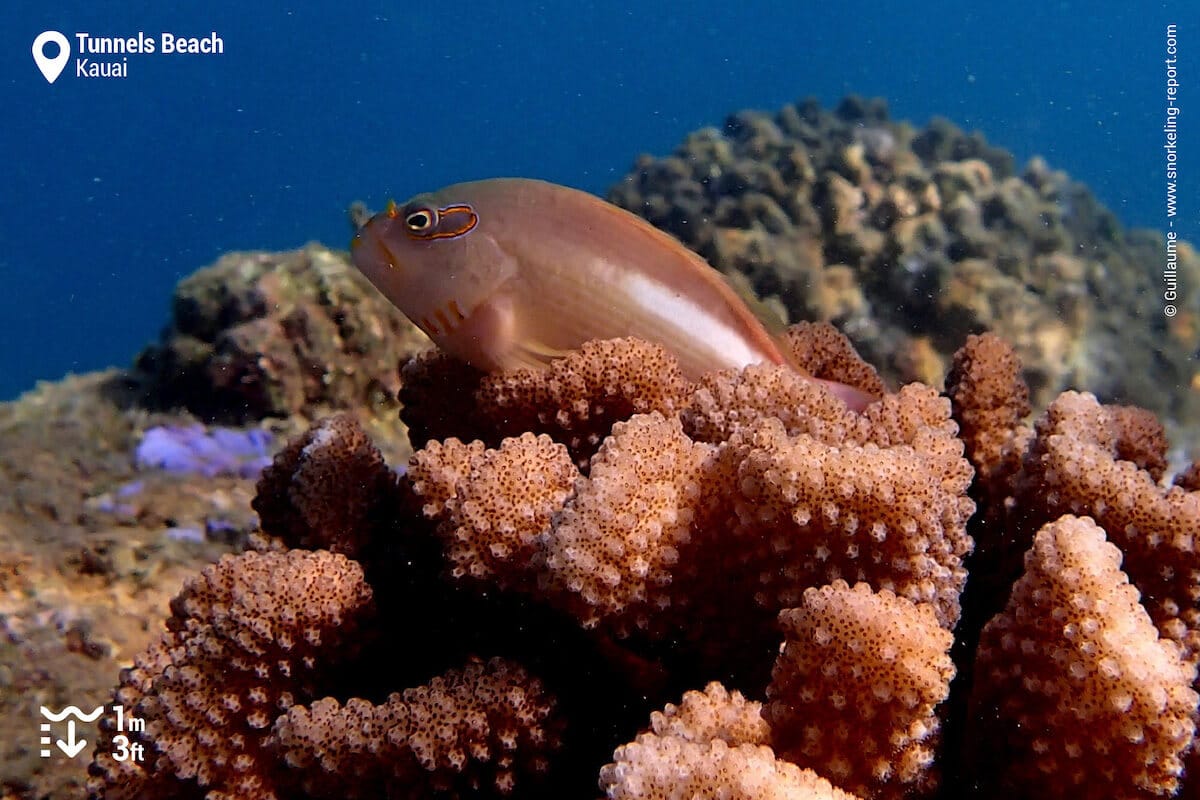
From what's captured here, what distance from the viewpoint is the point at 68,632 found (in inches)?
142

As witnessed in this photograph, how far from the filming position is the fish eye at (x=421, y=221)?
8.87 feet

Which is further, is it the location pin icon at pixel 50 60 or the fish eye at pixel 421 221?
the location pin icon at pixel 50 60

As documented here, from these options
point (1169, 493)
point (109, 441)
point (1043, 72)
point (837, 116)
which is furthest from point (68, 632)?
point (1043, 72)

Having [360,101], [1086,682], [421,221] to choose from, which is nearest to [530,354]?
[421,221]

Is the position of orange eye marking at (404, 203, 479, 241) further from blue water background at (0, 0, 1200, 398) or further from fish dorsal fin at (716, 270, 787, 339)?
blue water background at (0, 0, 1200, 398)

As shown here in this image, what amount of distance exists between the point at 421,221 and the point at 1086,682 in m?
2.19

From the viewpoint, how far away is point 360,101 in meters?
117

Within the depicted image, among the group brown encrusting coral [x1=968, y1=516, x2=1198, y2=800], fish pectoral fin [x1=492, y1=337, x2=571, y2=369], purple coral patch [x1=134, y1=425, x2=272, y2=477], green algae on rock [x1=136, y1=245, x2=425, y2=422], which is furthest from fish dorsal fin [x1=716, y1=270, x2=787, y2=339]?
green algae on rock [x1=136, y1=245, x2=425, y2=422]

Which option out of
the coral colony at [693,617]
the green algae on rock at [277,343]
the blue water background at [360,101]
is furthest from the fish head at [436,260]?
the blue water background at [360,101]

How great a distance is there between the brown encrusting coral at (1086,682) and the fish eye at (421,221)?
6.53 ft

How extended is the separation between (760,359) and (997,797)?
1366mm

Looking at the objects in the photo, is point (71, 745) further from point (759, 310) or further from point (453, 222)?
point (759, 310)

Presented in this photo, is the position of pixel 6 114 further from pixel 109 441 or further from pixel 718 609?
pixel 718 609

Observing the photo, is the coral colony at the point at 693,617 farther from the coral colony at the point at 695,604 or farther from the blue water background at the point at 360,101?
the blue water background at the point at 360,101
